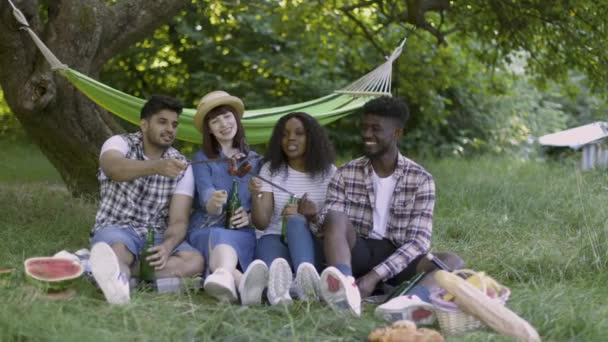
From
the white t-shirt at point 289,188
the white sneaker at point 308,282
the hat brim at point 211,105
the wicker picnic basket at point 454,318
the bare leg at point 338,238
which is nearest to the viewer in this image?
the wicker picnic basket at point 454,318

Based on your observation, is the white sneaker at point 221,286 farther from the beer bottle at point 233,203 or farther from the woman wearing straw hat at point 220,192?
the beer bottle at point 233,203

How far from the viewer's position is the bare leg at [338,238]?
268 centimetres

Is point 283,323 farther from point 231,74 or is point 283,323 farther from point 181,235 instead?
point 231,74

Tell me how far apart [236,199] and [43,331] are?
1.11 metres

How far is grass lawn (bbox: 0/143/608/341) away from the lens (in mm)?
2207

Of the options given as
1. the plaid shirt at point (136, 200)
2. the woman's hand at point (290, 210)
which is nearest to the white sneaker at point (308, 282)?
the woman's hand at point (290, 210)

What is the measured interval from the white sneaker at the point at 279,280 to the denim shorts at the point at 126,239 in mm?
450

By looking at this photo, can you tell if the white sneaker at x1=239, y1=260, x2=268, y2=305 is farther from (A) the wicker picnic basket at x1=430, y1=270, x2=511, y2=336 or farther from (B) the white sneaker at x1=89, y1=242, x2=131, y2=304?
(A) the wicker picnic basket at x1=430, y1=270, x2=511, y2=336

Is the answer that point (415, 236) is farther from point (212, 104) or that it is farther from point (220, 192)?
point (212, 104)

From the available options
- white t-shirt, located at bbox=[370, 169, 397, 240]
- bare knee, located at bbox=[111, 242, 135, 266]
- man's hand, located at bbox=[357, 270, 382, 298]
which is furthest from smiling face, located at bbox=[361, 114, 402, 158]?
bare knee, located at bbox=[111, 242, 135, 266]

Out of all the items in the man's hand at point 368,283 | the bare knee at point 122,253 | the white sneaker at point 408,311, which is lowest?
the white sneaker at point 408,311

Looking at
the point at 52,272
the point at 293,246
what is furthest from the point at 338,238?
the point at 52,272

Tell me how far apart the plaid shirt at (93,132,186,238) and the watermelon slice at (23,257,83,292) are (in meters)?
0.31

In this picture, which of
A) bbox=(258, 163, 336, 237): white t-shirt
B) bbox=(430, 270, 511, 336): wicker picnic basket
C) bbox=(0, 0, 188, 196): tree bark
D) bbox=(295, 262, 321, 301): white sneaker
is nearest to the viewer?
bbox=(430, 270, 511, 336): wicker picnic basket
